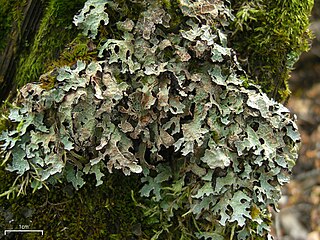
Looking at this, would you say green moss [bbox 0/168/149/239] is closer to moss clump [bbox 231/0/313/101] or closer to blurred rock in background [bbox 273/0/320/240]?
moss clump [bbox 231/0/313/101]

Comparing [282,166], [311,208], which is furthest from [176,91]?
[311,208]

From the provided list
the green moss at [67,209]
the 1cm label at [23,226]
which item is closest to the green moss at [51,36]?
the green moss at [67,209]

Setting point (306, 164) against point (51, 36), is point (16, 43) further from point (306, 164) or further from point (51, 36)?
point (306, 164)

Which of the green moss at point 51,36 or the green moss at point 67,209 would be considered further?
the green moss at point 51,36

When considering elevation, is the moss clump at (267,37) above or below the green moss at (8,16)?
above

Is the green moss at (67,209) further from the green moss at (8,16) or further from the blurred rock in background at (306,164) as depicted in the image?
the blurred rock in background at (306,164)

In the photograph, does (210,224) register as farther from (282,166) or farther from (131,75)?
(131,75)

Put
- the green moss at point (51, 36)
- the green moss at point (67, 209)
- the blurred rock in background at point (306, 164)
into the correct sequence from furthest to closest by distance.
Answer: the blurred rock in background at point (306, 164) < the green moss at point (51, 36) < the green moss at point (67, 209)

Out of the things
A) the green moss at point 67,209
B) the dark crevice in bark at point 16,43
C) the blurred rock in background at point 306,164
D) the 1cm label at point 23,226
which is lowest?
the blurred rock in background at point 306,164
